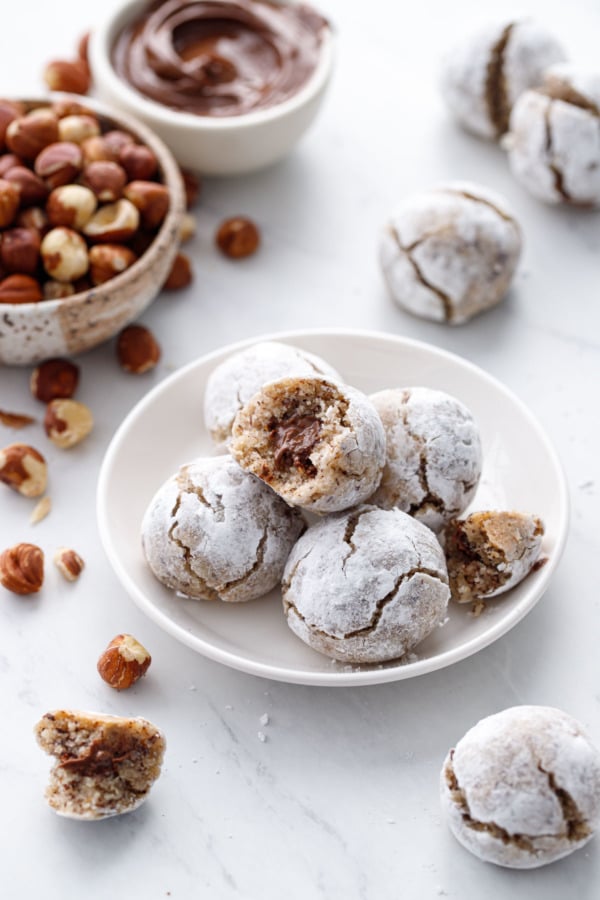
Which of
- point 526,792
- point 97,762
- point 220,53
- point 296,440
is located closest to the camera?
point 526,792

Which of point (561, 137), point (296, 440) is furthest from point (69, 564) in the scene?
point (561, 137)

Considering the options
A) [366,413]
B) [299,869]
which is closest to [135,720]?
[299,869]

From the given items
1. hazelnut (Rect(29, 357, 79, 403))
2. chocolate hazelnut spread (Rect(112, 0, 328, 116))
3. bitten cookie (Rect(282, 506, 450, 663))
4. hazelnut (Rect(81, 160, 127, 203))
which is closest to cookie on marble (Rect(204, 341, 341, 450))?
bitten cookie (Rect(282, 506, 450, 663))

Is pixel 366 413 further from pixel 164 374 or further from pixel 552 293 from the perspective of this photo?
pixel 552 293

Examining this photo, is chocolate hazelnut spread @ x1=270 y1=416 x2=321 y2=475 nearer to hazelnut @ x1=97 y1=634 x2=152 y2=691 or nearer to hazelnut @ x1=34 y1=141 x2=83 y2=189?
hazelnut @ x1=97 y1=634 x2=152 y2=691

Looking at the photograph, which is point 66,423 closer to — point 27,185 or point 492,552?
point 27,185

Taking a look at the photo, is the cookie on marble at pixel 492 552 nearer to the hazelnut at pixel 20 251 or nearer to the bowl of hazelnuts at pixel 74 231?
the bowl of hazelnuts at pixel 74 231

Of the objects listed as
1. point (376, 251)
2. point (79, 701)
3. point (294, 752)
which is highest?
point (376, 251)
